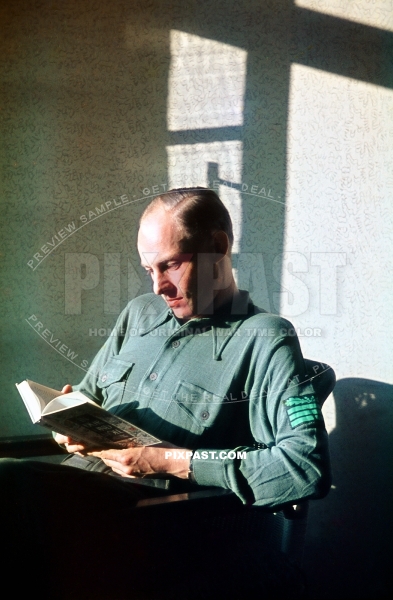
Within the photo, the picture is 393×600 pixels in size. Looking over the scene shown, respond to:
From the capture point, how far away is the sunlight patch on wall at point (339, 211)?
3.93ft

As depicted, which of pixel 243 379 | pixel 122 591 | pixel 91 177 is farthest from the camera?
pixel 91 177

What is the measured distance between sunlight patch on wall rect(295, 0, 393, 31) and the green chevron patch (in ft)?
2.72

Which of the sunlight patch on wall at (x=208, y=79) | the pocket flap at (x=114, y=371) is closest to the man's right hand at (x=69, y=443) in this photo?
the pocket flap at (x=114, y=371)

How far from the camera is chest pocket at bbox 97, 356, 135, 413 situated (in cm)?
126

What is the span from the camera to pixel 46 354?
51.7 inches

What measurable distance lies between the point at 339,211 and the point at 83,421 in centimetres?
70

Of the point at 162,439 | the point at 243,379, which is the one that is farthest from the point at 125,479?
the point at 243,379

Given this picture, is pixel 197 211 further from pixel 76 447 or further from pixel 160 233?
pixel 76 447

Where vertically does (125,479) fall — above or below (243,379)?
below

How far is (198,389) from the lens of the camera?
1.17m

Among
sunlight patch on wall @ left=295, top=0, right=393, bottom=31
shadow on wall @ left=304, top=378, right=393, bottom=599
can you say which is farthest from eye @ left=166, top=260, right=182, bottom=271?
sunlight patch on wall @ left=295, top=0, right=393, bottom=31

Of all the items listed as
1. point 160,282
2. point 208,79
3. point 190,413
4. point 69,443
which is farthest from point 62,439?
point 208,79

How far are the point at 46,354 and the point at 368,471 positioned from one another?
82 centimetres

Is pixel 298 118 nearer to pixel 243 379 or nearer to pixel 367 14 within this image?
pixel 367 14
